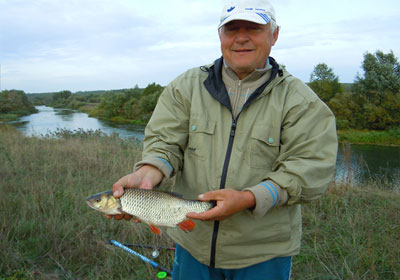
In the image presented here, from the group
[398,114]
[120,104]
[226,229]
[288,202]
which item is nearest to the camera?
[288,202]

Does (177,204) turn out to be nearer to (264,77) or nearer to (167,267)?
(264,77)

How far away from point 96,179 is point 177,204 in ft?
14.9

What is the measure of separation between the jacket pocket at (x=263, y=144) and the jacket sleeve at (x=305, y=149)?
0.19 ft

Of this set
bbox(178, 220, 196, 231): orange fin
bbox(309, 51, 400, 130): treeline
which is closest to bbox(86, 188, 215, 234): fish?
bbox(178, 220, 196, 231): orange fin

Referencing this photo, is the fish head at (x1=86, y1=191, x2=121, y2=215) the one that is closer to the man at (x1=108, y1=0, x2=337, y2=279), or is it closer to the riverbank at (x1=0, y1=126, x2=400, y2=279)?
the man at (x1=108, y1=0, x2=337, y2=279)

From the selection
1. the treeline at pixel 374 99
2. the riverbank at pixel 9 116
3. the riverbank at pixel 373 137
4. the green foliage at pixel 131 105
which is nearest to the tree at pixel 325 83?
the treeline at pixel 374 99

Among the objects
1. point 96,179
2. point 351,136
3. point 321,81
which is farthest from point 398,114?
point 96,179

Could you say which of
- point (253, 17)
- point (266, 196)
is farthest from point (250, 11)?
point (266, 196)

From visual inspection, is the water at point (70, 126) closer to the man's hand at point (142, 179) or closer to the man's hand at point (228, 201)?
the man's hand at point (142, 179)

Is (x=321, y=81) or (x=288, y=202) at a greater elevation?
(x=321, y=81)

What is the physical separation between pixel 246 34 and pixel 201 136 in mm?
740

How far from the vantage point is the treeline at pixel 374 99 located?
125 feet

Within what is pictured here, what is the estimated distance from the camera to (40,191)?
4.96 metres

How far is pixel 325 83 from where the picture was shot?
1882 inches
